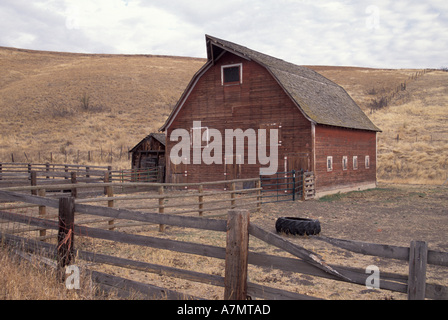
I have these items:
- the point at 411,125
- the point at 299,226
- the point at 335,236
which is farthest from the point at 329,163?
the point at 411,125

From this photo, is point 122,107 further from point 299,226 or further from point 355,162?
point 299,226

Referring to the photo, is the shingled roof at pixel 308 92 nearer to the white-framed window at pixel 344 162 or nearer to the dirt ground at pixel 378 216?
the white-framed window at pixel 344 162

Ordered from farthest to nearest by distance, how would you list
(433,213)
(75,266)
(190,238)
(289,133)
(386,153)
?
(386,153) < (289,133) < (433,213) < (190,238) < (75,266)

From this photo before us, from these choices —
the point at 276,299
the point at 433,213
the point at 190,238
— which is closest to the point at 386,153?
the point at 433,213

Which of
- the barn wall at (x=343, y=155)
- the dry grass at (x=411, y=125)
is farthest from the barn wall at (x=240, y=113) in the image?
the dry grass at (x=411, y=125)

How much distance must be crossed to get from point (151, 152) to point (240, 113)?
8768 millimetres

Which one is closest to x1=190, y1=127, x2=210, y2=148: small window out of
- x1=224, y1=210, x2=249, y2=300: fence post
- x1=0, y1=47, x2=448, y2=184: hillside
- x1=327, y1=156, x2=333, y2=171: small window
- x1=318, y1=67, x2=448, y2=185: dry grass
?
x1=327, y1=156, x2=333, y2=171: small window

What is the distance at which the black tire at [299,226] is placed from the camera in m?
11.0

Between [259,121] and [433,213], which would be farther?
[259,121]

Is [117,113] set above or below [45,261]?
above

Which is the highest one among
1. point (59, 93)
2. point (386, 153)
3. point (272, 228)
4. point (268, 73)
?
point (59, 93)

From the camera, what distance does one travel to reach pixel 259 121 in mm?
22266

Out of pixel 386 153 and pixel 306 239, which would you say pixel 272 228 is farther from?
pixel 386 153
